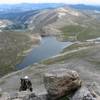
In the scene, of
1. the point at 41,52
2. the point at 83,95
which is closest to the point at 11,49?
the point at 41,52

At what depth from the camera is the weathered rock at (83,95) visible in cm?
2588

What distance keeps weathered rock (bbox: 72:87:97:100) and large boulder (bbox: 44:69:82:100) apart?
1.32 metres

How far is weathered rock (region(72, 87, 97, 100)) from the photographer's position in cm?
2588

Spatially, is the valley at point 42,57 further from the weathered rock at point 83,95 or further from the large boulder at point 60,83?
the large boulder at point 60,83

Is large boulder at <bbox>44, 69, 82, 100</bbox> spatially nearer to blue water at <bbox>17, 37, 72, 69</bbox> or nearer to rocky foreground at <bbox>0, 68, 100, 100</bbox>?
rocky foreground at <bbox>0, 68, 100, 100</bbox>

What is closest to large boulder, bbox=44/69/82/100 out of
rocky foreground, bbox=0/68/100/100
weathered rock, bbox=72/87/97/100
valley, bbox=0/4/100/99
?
rocky foreground, bbox=0/68/100/100

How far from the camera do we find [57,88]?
93.6 ft

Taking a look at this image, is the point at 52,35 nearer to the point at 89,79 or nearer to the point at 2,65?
the point at 2,65

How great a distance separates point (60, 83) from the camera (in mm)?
28625

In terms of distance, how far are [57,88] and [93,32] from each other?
17013 centimetres

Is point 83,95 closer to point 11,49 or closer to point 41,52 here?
point 41,52

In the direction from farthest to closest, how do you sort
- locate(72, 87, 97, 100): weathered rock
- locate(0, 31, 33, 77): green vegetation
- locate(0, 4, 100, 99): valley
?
locate(0, 31, 33, 77): green vegetation
locate(0, 4, 100, 99): valley
locate(72, 87, 97, 100): weathered rock

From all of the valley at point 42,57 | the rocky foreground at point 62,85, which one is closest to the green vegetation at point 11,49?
the valley at point 42,57

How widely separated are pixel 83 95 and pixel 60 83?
10.3ft
